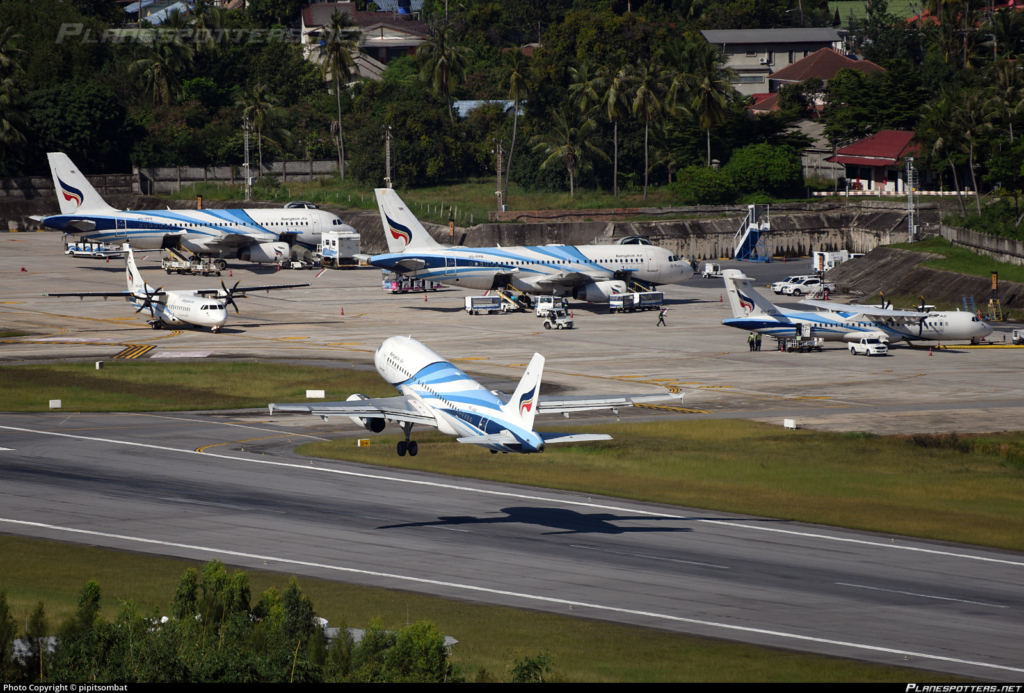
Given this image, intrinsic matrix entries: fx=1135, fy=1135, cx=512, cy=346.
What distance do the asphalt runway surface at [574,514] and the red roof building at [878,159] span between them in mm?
82772

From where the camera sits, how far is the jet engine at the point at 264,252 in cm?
14150

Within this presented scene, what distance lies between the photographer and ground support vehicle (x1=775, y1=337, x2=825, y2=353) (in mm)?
96688

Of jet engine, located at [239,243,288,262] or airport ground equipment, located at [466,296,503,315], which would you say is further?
jet engine, located at [239,243,288,262]

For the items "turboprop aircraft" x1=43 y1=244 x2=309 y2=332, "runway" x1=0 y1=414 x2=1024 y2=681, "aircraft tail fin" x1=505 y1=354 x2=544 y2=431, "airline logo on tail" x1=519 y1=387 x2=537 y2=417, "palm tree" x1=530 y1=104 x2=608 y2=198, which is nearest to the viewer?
"runway" x1=0 y1=414 x2=1024 y2=681

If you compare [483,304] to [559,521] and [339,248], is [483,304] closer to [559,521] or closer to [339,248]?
[339,248]

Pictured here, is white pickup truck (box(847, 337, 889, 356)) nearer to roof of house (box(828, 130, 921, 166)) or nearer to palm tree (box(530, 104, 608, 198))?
roof of house (box(828, 130, 921, 166))

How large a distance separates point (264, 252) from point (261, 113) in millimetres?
53408

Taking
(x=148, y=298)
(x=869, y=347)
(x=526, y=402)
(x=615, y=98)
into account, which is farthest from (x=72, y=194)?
(x=526, y=402)

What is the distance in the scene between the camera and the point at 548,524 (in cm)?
5100

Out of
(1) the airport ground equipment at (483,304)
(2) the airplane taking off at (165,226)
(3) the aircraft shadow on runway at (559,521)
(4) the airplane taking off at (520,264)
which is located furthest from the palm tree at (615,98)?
(3) the aircraft shadow on runway at (559,521)

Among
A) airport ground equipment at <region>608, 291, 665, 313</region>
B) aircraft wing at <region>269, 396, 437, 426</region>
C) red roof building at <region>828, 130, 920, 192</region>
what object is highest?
red roof building at <region>828, 130, 920, 192</region>

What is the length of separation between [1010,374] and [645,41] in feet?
384

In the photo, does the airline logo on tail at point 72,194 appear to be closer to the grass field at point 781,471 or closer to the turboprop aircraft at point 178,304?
the turboprop aircraft at point 178,304

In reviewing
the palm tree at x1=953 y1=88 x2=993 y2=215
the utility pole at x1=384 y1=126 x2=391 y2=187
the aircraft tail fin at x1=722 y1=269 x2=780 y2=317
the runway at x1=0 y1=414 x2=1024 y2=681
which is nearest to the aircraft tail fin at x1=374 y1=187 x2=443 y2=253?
the aircraft tail fin at x1=722 y1=269 x2=780 y2=317
